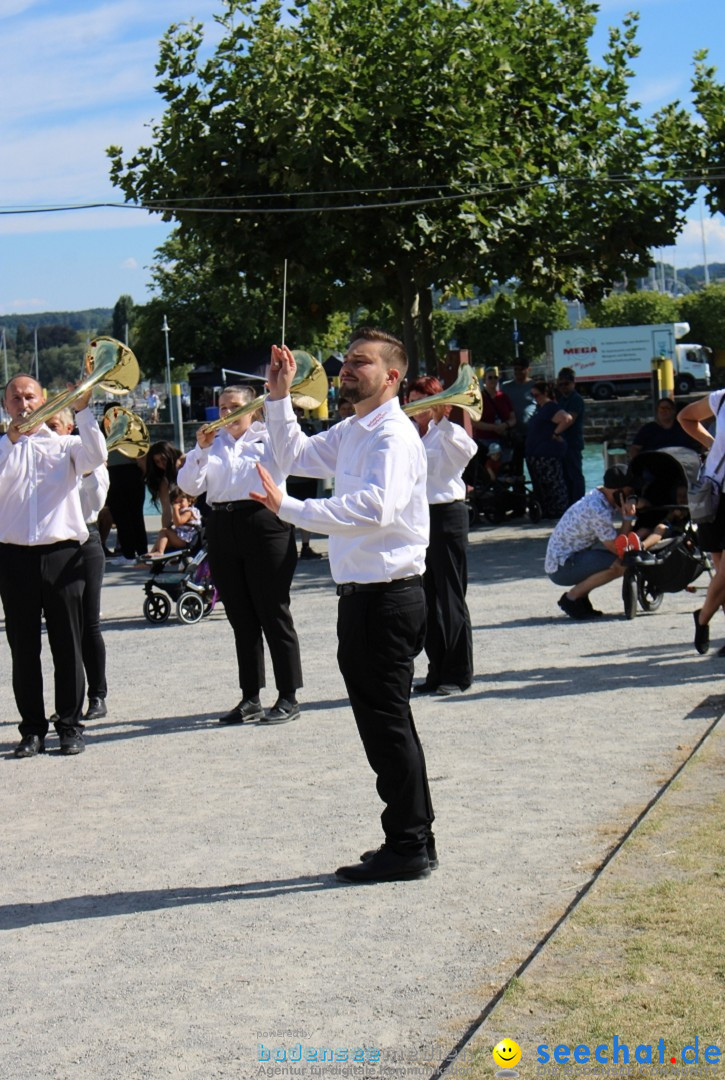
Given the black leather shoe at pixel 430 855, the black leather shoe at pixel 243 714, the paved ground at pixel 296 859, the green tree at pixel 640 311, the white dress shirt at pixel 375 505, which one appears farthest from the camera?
the green tree at pixel 640 311

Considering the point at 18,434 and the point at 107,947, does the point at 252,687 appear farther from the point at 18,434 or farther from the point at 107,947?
the point at 107,947

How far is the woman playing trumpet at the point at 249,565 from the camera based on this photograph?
29.7 feet

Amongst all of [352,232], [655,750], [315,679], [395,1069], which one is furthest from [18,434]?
[352,232]

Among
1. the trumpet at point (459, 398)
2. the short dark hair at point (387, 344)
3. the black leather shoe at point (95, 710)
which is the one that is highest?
the short dark hair at point (387, 344)

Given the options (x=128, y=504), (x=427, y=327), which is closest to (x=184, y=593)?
(x=128, y=504)

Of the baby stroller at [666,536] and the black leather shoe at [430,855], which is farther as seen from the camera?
the baby stroller at [666,536]

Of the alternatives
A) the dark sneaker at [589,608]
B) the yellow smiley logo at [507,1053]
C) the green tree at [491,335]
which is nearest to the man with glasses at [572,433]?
the dark sneaker at [589,608]

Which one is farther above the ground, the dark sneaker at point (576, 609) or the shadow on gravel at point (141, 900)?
the dark sneaker at point (576, 609)

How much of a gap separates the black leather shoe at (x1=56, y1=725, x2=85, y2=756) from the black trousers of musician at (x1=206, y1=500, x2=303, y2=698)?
1.07m

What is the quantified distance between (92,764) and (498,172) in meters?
13.4

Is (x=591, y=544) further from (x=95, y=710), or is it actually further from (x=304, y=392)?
(x=95, y=710)

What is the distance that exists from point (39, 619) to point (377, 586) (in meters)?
3.38

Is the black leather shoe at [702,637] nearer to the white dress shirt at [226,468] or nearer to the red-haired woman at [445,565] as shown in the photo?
the red-haired woman at [445,565]

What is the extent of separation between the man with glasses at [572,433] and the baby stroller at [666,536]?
262 inches
